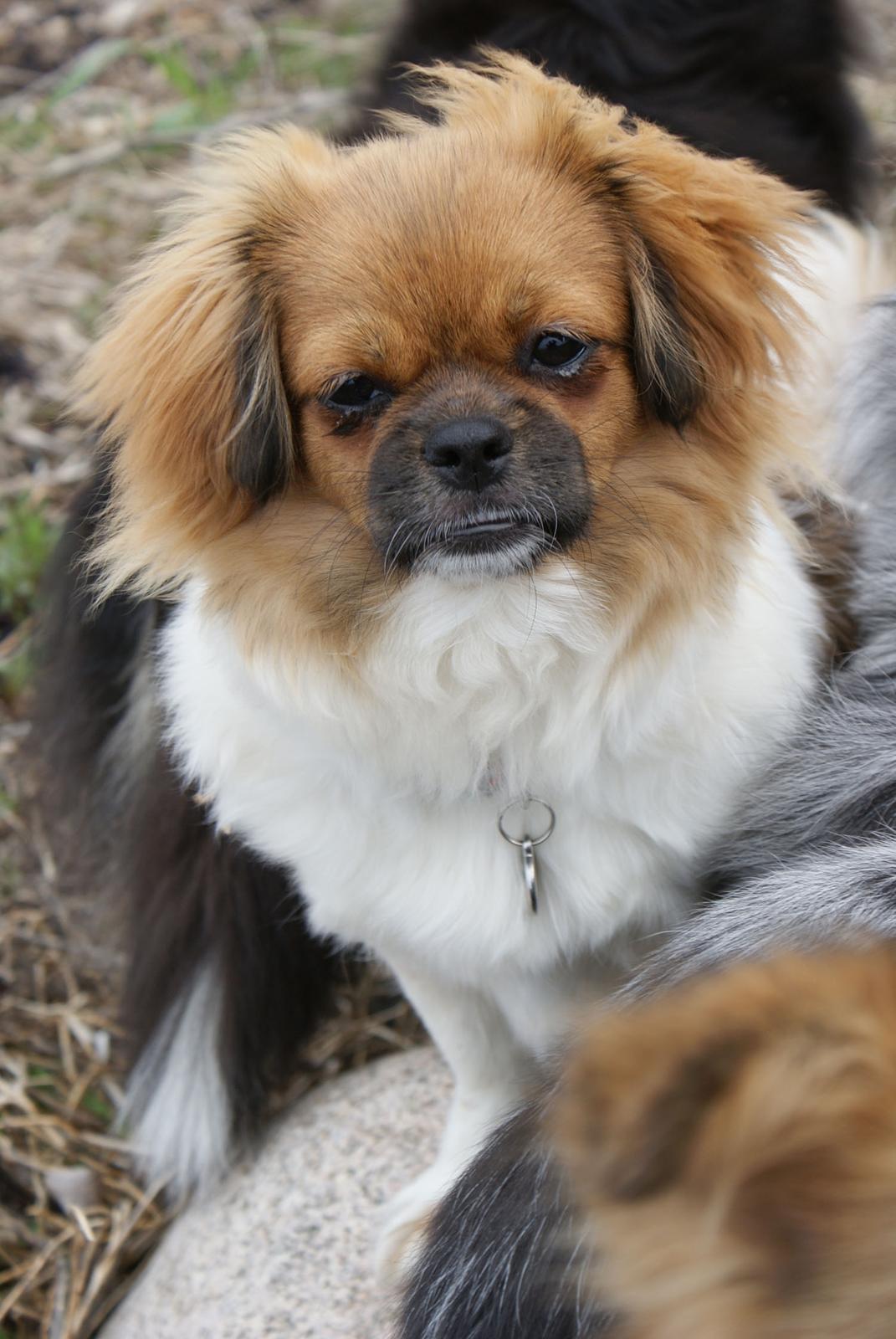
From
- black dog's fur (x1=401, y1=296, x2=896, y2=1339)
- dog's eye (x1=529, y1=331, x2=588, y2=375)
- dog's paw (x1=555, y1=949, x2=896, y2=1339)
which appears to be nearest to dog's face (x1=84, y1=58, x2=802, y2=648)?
dog's eye (x1=529, y1=331, x2=588, y2=375)

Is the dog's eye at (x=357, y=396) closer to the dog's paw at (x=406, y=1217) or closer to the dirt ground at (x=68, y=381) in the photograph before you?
the dirt ground at (x=68, y=381)

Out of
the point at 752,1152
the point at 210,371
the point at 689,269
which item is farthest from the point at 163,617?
the point at 752,1152

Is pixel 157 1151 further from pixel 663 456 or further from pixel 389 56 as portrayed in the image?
pixel 389 56

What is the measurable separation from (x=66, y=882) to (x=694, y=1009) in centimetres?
234

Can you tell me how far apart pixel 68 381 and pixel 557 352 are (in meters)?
2.43

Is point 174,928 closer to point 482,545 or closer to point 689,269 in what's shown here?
point 482,545

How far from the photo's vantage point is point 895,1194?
100 cm

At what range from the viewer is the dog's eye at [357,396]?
186 cm

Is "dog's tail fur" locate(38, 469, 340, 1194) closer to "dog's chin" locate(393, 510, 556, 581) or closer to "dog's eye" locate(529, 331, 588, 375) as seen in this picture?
"dog's chin" locate(393, 510, 556, 581)

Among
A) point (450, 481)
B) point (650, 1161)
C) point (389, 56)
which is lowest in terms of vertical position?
point (650, 1161)

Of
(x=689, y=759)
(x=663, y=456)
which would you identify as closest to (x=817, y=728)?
(x=689, y=759)

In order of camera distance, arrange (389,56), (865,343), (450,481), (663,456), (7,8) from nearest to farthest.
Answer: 1. (450,481)
2. (663,456)
3. (865,343)
4. (389,56)
5. (7,8)

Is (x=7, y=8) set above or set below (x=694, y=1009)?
above

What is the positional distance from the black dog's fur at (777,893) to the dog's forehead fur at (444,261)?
621 millimetres
